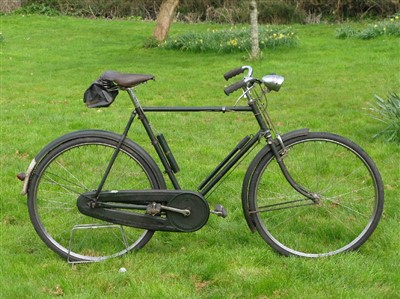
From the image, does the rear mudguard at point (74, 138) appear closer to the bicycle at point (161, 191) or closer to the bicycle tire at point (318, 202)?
the bicycle at point (161, 191)

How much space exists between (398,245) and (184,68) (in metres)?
10.5

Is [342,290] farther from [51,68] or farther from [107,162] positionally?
[51,68]

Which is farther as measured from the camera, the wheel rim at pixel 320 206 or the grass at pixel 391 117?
the grass at pixel 391 117

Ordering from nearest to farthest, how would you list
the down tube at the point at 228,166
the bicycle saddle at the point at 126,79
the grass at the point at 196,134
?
1. the grass at the point at 196,134
2. the bicycle saddle at the point at 126,79
3. the down tube at the point at 228,166

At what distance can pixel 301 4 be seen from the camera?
2608 centimetres

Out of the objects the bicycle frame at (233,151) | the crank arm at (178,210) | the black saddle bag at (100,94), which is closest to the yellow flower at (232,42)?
the bicycle frame at (233,151)

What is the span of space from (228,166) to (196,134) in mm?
Answer: 4095

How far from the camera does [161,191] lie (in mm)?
4461

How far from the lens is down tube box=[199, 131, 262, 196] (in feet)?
14.7

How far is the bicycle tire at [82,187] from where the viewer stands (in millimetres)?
4461

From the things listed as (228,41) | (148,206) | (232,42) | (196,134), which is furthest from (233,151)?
(228,41)

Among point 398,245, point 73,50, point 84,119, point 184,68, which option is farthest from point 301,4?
point 398,245

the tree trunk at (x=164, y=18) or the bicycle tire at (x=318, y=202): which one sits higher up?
the bicycle tire at (x=318, y=202)

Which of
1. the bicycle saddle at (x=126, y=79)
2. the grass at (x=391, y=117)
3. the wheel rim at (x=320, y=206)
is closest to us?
the bicycle saddle at (x=126, y=79)
